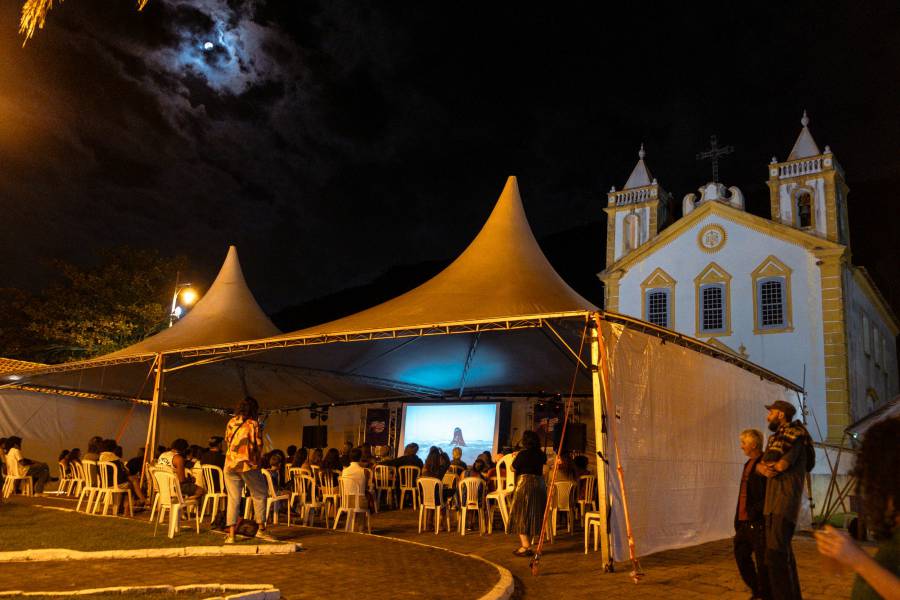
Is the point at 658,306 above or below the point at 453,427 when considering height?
above

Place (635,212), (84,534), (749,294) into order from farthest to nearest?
(635,212) < (749,294) < (84,534)

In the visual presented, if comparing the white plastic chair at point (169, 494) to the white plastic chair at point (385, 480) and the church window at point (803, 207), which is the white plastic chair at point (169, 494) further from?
the church window at point (803, 207)

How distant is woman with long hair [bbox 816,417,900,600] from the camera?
181 centimetres

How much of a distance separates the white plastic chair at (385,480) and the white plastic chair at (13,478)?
6287 mm

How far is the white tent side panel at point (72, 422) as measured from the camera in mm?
17797

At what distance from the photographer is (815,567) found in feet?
23.5

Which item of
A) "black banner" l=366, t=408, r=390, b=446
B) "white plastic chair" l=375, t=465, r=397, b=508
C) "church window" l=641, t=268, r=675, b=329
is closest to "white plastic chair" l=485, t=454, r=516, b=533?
"white plastic chair" l=375, t=465, r=397, b=508

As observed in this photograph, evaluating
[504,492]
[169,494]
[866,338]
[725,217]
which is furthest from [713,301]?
[169,494]

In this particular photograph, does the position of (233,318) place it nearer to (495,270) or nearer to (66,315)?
(495,270)

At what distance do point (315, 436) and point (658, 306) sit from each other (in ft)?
38.5

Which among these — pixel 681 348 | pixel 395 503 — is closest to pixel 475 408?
pixel 395 503

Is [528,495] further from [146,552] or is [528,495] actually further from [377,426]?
[377,426]

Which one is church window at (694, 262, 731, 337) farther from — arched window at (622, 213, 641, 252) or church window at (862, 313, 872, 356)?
church window at (862, 313, 872, 356)

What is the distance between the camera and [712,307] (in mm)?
22266
